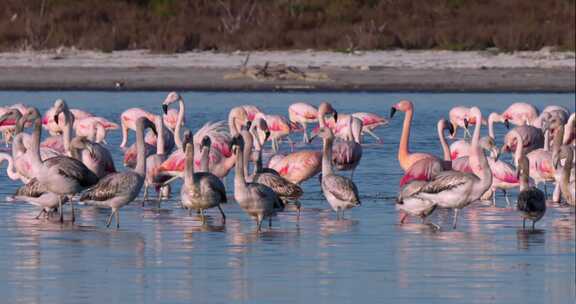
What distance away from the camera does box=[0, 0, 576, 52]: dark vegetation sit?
32312mm

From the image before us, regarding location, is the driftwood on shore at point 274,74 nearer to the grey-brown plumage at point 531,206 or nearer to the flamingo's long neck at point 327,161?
the flamingo's long neck at point 327,161

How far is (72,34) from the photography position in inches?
1344

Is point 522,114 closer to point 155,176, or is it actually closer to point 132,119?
point 132,119

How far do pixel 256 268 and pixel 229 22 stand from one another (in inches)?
1056

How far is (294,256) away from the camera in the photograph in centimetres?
1007

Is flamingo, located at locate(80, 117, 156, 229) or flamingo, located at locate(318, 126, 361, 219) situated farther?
flamingo, located at locate(318, 126, 361, 219)

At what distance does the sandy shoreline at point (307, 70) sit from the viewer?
27438 millimetres

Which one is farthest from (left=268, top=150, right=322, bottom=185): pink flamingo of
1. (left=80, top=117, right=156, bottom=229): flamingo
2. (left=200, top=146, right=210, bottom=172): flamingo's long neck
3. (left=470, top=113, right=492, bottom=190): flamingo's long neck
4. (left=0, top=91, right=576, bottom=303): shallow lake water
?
(left=80, top=117, right=156, bottom=229): flamingo

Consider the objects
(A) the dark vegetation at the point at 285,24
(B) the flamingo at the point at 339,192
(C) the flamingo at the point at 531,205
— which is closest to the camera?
(C) the flamingo at the point at 531,205

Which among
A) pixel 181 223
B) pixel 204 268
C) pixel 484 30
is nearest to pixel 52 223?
pixel 181 223

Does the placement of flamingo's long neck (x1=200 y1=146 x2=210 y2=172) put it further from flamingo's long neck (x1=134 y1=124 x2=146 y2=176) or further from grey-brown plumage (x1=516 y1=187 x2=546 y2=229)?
grey-brown plumage (x1=516 y1=187 x2=546 y2=229)

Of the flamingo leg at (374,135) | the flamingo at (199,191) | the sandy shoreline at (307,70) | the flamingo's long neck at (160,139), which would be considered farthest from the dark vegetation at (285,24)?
the flamingo at (199,191)

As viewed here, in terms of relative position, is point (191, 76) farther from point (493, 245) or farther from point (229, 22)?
point (493, 245)

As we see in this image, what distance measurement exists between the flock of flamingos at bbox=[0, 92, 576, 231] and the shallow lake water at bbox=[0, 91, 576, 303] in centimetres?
22
